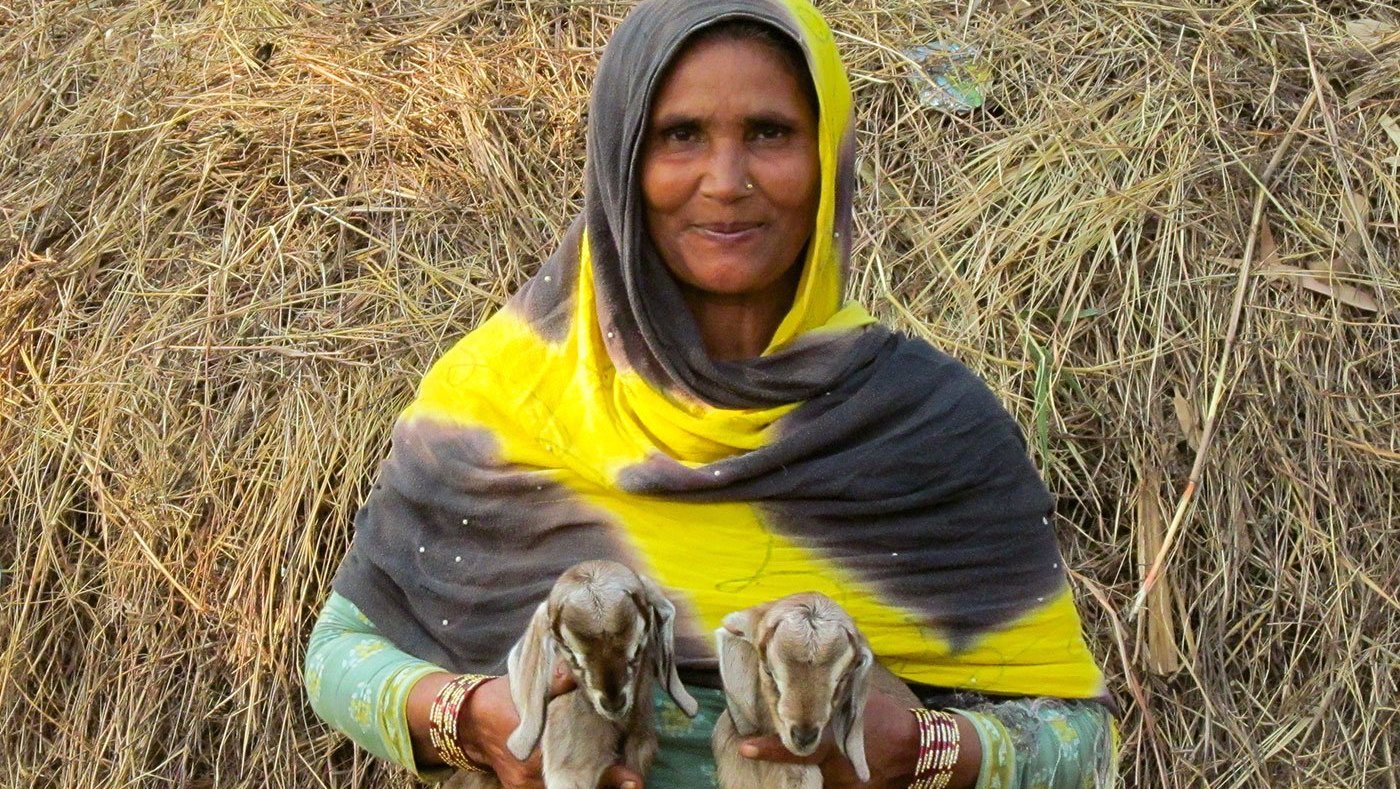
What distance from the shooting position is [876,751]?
6.16 ft

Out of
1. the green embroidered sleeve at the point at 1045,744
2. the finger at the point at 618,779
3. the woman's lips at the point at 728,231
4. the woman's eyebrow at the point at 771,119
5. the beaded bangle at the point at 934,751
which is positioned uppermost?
the woman's eyebrow at the point at 771,119

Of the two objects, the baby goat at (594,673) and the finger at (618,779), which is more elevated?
the baby goat at (594,673)

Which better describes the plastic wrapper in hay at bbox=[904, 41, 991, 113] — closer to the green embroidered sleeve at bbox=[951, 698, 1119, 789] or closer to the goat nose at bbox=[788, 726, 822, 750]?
the green embroidered sleeve at bbox=[951, 698, 1119, 789]

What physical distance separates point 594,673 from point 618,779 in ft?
0.72

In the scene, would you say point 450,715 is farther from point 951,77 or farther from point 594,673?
point 951,77

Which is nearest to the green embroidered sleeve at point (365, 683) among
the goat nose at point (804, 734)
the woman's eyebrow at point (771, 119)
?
the goat nose at point (804, 734)

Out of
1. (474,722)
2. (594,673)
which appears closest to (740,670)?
(594,673)

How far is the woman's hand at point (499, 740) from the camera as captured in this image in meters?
1.84

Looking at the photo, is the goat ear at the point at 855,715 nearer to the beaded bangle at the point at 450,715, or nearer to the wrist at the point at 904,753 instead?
the wrist at the point at 904,753

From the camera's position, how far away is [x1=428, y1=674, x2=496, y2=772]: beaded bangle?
1.94 metres

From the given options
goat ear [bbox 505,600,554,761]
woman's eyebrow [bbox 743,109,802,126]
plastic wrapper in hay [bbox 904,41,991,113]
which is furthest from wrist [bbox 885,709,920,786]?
plastic wrapper in hay [bbox 904,41,991,113]

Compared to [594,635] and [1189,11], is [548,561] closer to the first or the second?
[594,635]

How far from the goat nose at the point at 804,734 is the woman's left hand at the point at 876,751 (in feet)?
0.23

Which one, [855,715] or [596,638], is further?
[855,715]
